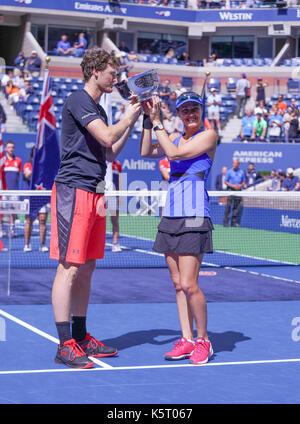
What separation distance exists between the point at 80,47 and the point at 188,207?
3145cm

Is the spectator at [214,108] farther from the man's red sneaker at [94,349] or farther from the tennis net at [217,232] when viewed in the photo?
the man's red sneaker at [94,349]

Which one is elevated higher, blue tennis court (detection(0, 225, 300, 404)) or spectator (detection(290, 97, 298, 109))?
spectator (detection(290, 97, 298, 109))

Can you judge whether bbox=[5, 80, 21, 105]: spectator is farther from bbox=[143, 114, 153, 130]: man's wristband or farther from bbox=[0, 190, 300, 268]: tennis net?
bbox=[143, 114, 153, 130]: man's wristband

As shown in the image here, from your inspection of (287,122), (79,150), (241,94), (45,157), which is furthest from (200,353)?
(241,94)

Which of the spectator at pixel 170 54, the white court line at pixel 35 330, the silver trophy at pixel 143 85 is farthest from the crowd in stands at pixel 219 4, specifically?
the silver trophy at pixel 143 85

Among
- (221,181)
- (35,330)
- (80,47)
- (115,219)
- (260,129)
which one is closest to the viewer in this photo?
(35,330)

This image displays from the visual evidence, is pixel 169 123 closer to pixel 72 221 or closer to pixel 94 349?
pixel 94 349

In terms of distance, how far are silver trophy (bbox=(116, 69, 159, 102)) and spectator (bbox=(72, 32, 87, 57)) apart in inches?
1202

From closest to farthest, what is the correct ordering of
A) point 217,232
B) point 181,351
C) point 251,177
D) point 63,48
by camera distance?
point 181,351
point 217,232
point 251,177
point 63,48

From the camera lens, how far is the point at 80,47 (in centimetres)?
3634

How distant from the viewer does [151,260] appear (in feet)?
44.4

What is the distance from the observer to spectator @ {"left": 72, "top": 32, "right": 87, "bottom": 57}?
35787mm

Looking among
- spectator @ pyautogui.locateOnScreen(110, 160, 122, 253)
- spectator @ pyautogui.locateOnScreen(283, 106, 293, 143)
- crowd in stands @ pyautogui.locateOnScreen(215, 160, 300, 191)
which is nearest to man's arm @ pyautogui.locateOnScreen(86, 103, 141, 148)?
spectator @ pyautogui.locateOnScreen(110, 160, 122, 253)

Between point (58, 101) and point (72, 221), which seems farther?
point (58, 101)
